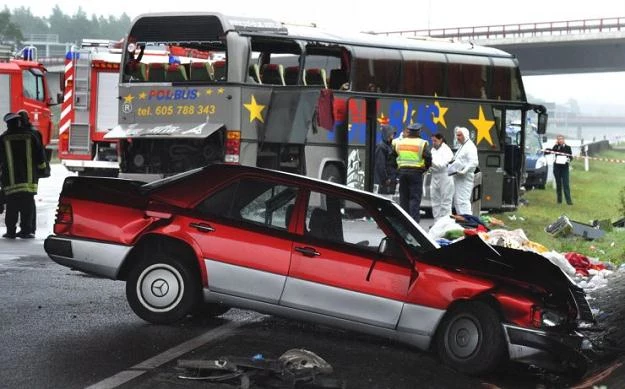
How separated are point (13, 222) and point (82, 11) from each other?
7378 inches

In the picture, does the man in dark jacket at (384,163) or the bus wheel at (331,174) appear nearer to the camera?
the bus wheel at (331,174)

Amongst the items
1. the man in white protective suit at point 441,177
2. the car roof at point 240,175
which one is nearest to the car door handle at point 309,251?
the car roof at point 240,175

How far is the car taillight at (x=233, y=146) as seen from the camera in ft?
61.2

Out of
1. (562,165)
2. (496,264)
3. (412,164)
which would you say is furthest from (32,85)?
(496,264)

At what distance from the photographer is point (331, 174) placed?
67.5 ft

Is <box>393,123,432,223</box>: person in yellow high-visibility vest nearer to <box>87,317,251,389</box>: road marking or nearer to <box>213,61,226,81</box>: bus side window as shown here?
<box>213,61,226,81</box>: bus side window

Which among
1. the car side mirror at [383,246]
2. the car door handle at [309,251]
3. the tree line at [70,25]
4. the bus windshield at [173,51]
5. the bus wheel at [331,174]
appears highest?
the tree line at [70,25]

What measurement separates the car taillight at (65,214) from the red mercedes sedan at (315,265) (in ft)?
0.07

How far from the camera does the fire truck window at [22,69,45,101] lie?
92.0 ft

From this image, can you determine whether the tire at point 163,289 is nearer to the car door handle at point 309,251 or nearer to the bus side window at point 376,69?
the car door handle at point 309,251

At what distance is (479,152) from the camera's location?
2228 centimetres

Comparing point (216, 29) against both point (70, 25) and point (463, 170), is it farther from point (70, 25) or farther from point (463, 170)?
point (70, 25)

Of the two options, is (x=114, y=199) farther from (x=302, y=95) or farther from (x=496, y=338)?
(x=302, y=95)

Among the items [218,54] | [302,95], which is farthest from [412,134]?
[218,54]
